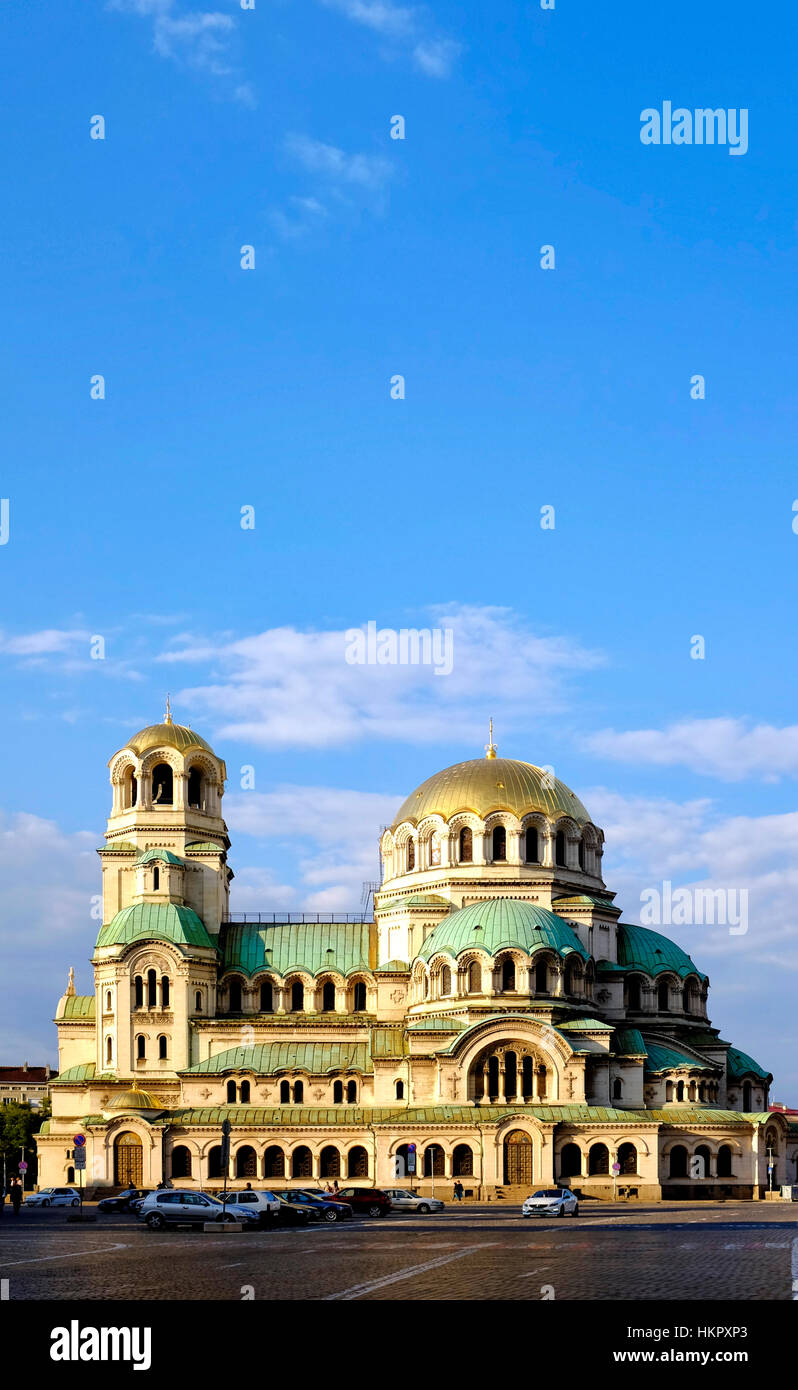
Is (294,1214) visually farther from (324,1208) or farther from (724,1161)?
(724,1161)

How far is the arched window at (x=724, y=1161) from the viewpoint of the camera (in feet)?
274

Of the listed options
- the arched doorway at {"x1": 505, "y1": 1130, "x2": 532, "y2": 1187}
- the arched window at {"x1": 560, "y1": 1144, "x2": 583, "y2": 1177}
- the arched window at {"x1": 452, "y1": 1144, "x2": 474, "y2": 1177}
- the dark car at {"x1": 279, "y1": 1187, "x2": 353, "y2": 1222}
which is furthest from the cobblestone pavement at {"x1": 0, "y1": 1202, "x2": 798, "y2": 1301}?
the arched window at {"x1": 560, "y1": 1144, "x2": 583, "y2": 1177}

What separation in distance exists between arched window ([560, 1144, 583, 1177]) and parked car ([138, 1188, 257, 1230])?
106 feet

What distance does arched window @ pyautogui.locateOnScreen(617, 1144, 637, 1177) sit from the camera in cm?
7938

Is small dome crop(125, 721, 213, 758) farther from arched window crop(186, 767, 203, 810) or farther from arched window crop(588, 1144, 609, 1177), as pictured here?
arched window crop(588, 1144, 609, 1177)

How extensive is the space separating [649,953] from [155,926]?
2820 cm

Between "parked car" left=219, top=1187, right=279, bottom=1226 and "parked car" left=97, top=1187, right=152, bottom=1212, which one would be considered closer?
"parked car" left=219, top=1187, right=279, bottom=1226

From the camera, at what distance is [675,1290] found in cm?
2664

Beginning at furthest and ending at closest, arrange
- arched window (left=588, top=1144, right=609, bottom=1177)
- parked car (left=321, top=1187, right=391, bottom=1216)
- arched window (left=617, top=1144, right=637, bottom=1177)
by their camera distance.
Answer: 1. arched window (left=588, top=1144, right=609, bottom=1177)
2. arched window (left=617, top=1144, right=637, bottom=1177)
3. parked car (left=321, top=1187, right=391, bottom=1216)

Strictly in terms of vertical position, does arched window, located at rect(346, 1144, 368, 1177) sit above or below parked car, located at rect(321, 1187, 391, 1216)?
below

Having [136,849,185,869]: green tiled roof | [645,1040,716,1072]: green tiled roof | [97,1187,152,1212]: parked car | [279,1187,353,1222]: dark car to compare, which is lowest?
[97,1187,152,1212]: parked car

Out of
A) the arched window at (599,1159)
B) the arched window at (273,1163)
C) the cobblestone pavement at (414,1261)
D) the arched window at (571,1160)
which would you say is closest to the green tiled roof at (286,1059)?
the arched window at (273,1163)
